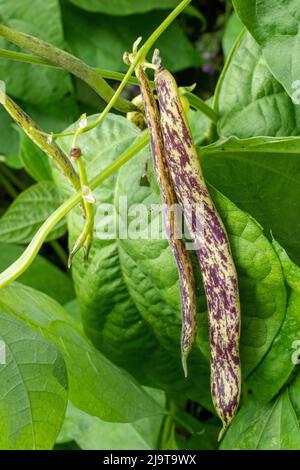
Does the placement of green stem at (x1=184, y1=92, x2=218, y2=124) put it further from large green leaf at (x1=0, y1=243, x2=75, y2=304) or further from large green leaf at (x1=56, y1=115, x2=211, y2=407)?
large green leaf at (x1=0, y1=243, x2=75, y2=304)

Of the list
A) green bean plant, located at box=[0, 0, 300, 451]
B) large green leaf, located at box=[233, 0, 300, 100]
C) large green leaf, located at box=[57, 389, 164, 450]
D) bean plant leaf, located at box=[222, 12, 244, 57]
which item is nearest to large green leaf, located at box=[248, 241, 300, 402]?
green bean plant, located at box=[0, 0, 300, 451]

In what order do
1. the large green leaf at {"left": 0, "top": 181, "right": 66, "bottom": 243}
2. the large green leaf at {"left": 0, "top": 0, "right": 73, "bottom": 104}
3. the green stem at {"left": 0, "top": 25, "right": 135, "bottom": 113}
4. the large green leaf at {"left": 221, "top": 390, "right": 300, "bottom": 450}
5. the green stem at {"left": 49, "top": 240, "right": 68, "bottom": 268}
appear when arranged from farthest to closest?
the green stem at {"left": 49, "top": 240, "right": 68, "bottom": 268}
the large green leaf at {"left": 0, "top": 0, "right": 73, "bottom": 104}
the large green leaf at {"left": 0, "top": 181, "right": 66, "bottom": 243}
the large green leaf at {"left": 221, "top": 390, "right": 300, "bottom": 450}
the green stem at {"left": 0, "top": 25, "right": 135, "bottom": 113}

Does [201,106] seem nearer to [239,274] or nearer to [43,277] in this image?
[239,274]

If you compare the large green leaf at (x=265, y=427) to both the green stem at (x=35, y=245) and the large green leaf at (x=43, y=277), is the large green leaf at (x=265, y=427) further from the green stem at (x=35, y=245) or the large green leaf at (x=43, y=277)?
the large green leaf at (x=43, y=277)

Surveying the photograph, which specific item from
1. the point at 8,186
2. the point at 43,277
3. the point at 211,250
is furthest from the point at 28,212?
the point at 211,250

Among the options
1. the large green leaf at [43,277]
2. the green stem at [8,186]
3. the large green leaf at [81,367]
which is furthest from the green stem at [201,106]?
the green stem at [8,186]

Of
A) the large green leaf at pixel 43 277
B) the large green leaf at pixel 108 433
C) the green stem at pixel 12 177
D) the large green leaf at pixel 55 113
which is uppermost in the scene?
the large green leaf at pixel 55 113
